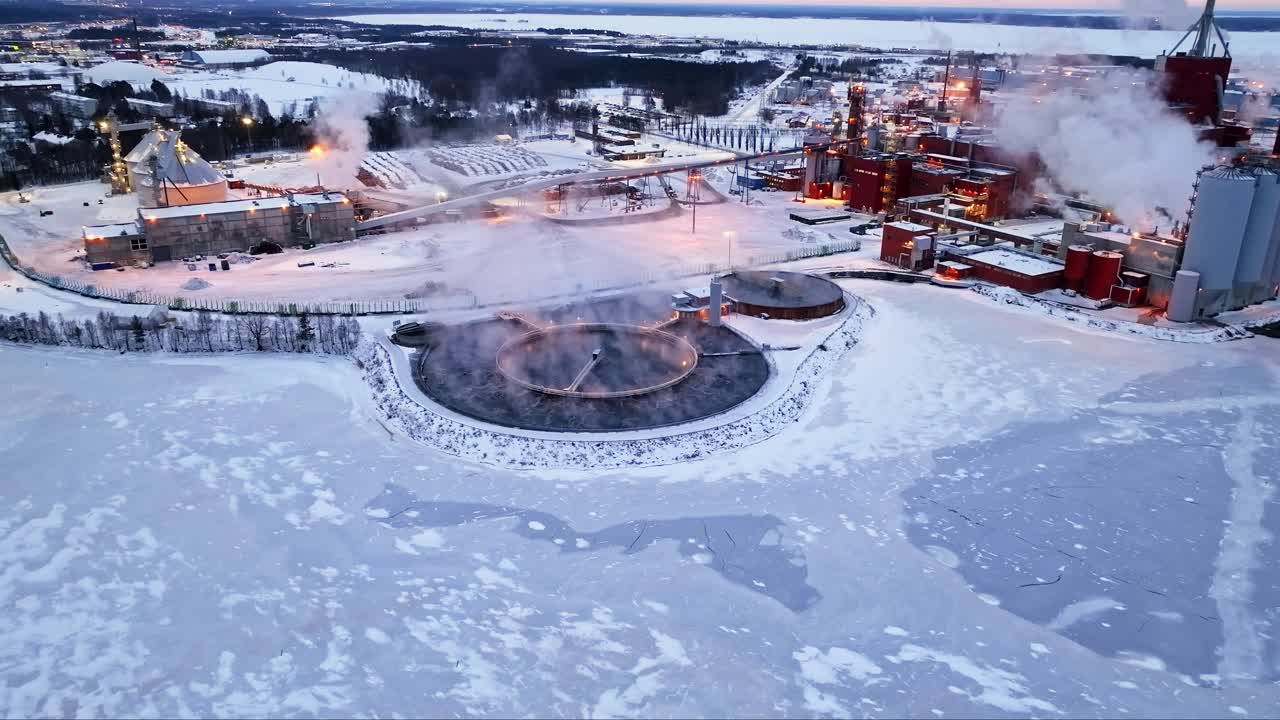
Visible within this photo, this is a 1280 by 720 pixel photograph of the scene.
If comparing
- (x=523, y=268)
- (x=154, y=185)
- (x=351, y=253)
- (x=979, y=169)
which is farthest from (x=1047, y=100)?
(x=154, y=185)

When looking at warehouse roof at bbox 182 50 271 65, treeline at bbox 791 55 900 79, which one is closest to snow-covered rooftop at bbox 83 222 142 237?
warehouse roof at bbox 182 50 271 65

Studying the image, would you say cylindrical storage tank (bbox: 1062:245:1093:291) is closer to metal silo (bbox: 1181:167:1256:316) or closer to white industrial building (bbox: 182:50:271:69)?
metal silo (bbox: 1181:167:1256:316)

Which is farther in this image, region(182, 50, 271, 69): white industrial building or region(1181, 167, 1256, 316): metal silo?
region(182, 50, 271, 69): white industrial building

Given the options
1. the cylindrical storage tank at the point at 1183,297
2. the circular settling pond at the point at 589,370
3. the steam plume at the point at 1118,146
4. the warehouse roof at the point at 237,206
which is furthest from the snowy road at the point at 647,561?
the steam plume at the point at 1118,146

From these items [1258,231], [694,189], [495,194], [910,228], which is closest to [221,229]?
[495,194]

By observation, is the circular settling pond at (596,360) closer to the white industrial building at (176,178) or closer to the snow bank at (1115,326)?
the snow bank at (1115,326)

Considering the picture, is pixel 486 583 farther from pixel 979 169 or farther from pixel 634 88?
pixel 634 88
